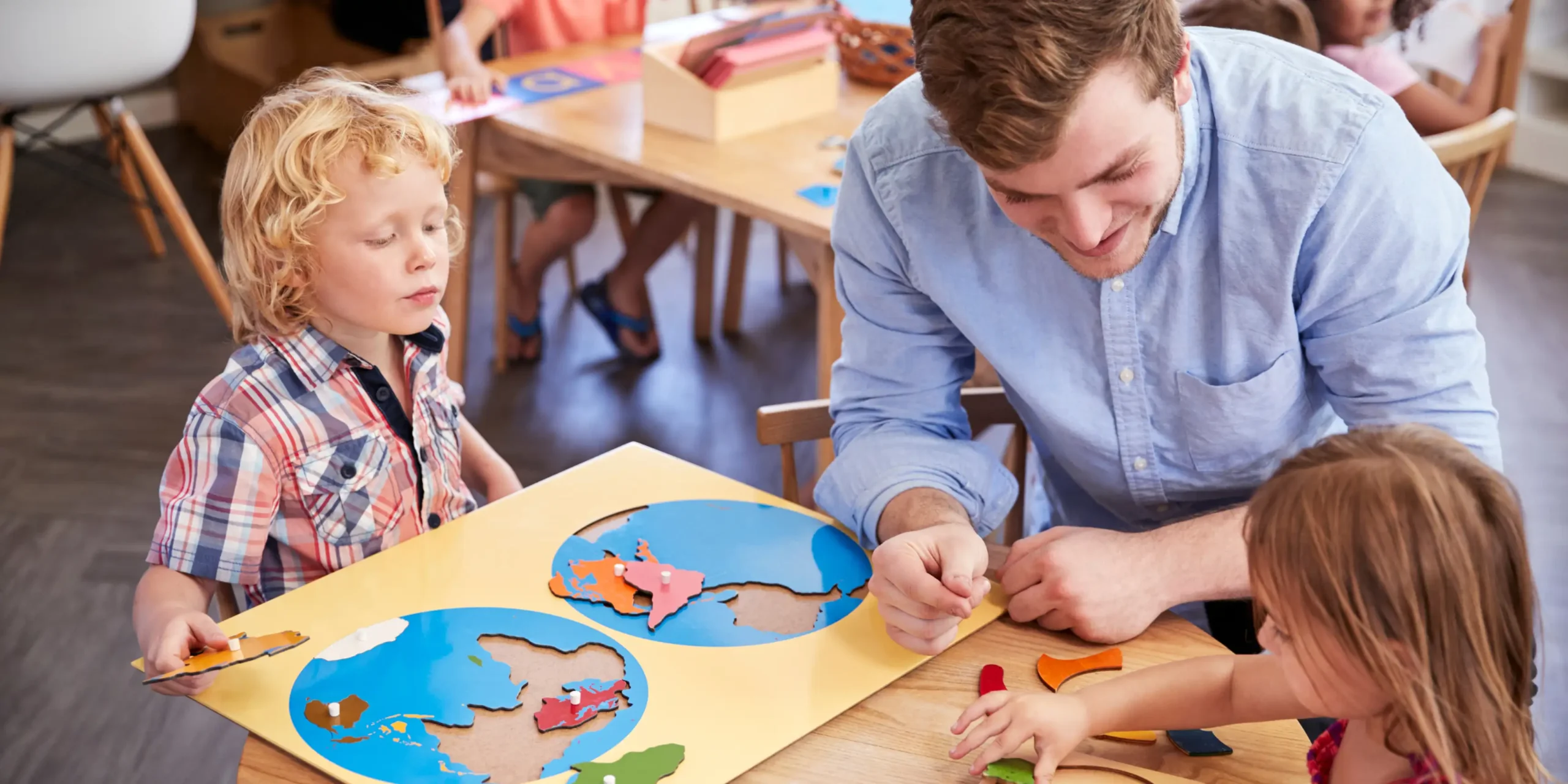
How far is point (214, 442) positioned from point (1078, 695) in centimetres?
78

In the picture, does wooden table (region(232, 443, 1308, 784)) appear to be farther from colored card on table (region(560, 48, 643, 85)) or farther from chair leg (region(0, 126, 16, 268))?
chair leg (region(0, 126, 16, 268))

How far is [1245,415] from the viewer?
49.7 inches

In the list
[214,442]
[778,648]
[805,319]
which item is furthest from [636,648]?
[805,319]

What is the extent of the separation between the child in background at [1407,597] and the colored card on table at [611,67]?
2068 mm

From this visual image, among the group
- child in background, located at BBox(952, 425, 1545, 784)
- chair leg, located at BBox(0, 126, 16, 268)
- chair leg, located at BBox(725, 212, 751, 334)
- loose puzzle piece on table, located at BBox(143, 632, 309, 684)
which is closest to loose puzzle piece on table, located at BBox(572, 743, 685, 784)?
loose puzzle piece on table, located at BBox(143, 632, 309, 684)

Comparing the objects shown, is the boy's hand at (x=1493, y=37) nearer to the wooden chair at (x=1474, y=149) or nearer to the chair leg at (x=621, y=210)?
the wooden chair at (x=1474, y=149)

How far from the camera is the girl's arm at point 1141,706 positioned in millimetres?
959

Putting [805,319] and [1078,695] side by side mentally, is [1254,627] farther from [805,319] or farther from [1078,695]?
[805,319]

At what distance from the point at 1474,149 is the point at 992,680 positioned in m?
1.38

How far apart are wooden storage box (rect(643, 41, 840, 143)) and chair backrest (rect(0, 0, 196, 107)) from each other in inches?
54.0

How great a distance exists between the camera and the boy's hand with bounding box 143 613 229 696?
104 cm

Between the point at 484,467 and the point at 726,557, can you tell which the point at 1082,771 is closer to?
the point at 726,557

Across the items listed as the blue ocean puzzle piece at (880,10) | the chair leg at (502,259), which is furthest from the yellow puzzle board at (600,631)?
the chair leg at (502,259)

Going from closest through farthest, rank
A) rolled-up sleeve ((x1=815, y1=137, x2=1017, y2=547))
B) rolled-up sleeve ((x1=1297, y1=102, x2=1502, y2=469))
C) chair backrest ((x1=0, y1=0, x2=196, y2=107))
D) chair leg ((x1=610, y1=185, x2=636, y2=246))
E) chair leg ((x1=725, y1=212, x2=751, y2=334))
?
Result: rolled-up sleeve ((x1=1297, y1=102, x2=1502, y2=469)) → rolled-up sleeve ((x1=815, y1=137, x2=1017, y2=547)) → chair backrest ((x1=0, y1=0, x2=196, y2=107)) → chair leg ((x1=725, y1=212, x2=751, y2=334)) → chair leg ((x1=610, y1=185, x2=636, y2=246))
